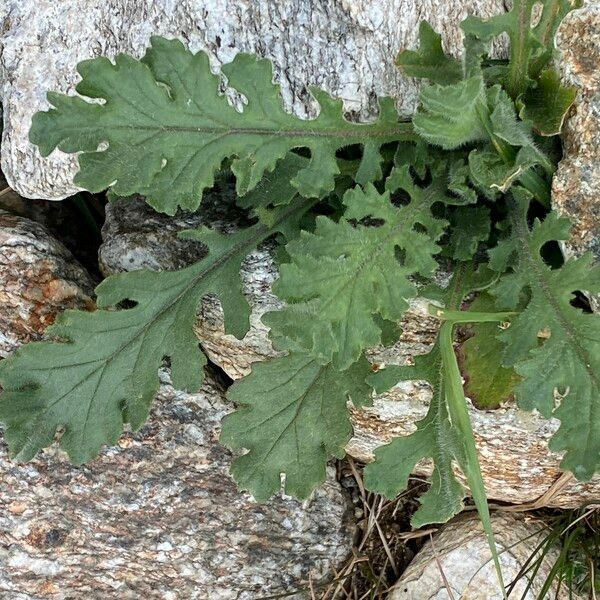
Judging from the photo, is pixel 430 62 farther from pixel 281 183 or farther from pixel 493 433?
pixel 493 433

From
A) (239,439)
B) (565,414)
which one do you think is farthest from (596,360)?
(239,439)

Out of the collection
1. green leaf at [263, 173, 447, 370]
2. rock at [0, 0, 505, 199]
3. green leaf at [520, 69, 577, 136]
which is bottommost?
green leaf at [263, 173, 447, 370]

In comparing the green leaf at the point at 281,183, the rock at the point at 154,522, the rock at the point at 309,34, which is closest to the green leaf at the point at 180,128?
the green leaf at the point at 281,183

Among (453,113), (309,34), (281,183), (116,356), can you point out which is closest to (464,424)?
(453,113)

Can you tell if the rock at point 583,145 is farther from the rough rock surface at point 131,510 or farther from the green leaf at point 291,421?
the rough rock surface at point 131,510

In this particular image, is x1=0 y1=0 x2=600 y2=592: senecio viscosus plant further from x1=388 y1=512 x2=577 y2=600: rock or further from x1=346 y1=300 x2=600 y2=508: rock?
x1=388 y1=512 x2=577 y2=600: rock

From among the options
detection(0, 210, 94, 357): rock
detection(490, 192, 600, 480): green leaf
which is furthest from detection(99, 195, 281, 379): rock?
detection(490, 192, 600, 480): green leaf
